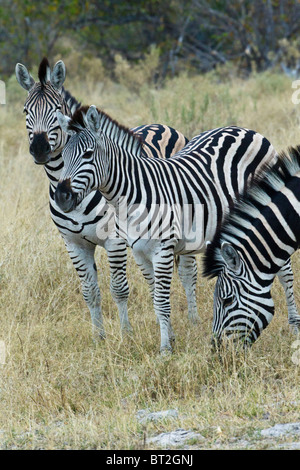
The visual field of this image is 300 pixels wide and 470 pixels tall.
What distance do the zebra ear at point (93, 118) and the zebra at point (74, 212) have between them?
587mm

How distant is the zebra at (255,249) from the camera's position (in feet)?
13.9

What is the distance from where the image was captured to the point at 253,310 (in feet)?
13.9

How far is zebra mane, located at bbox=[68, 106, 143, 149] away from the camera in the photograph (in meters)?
4.51

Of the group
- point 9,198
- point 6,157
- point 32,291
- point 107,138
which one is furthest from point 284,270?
point 6,157

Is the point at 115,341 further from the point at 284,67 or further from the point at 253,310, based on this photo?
the point at 284,67

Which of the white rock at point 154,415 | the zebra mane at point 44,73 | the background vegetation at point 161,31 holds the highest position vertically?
the background vegetation at point 161,31

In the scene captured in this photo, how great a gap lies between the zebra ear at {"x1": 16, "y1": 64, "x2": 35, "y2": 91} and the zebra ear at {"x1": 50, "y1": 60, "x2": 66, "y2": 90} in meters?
0.23

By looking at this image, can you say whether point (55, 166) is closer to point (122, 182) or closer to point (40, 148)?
point (40, 148)

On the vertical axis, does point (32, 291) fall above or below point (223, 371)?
above

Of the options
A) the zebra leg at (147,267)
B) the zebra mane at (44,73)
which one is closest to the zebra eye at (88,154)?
the zebra leg at (147,267)

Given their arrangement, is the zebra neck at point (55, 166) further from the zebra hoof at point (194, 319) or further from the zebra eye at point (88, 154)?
the zebra hoof at point (194, 319)

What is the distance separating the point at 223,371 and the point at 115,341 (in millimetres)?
1147
